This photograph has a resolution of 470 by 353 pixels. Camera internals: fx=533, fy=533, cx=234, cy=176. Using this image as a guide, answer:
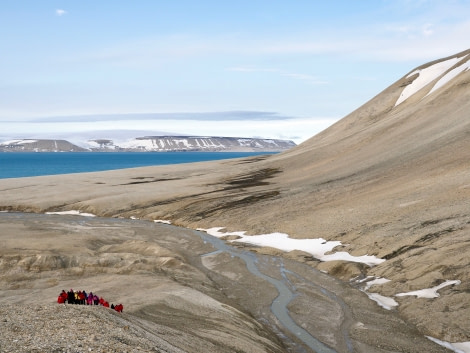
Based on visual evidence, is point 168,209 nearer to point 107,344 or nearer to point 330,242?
point 330,242

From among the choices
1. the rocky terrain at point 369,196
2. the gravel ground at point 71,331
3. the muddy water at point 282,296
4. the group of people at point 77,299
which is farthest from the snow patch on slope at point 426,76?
the gravel ground at point 71,331

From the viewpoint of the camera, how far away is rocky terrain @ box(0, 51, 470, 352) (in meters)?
46.0

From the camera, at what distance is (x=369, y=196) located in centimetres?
7231

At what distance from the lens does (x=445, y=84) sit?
126 metres

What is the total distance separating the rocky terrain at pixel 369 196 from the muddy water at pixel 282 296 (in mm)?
2844

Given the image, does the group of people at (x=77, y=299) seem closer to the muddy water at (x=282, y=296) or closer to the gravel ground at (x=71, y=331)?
the gravel ground at (x=71, y=331)

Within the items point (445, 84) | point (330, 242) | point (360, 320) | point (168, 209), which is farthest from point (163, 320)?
point (445, 84)

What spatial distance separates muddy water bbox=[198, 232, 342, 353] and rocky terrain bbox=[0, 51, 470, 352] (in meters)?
2.84

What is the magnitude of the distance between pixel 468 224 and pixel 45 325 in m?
41.7

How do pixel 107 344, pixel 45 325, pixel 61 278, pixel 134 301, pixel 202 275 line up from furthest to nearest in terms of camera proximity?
1. pixel 202 275
2. pixel 61 278
3. pixel 134 301
4. pixel 45 325
5. pixel 107 344

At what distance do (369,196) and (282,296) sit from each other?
104 feet

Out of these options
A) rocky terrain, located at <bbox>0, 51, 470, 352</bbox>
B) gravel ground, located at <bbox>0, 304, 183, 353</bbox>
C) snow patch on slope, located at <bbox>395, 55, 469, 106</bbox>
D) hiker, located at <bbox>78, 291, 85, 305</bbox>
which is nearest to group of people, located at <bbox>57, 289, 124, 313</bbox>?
hiker, located at <bbox>78, 291, 85, 305</bbox>

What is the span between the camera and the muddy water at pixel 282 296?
34.9m

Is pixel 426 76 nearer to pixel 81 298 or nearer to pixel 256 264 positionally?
pixel 256 264
